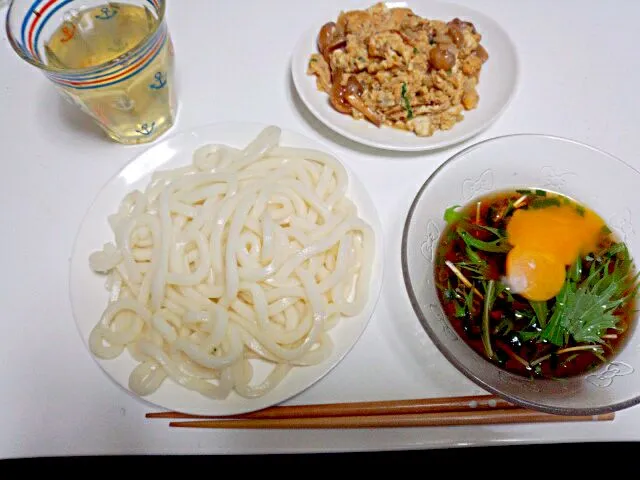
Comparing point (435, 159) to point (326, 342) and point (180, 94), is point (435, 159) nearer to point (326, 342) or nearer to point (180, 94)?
point (326, 342)

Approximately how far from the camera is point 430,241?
56.3 inches

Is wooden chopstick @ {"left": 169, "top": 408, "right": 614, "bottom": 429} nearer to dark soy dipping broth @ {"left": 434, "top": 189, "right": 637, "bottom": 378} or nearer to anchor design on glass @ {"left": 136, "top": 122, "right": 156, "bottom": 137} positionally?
dark soy dipping broth @ {"left": 434, "top": 189, "right": 637, "bottom": 378}

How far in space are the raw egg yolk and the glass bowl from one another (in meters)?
0.09

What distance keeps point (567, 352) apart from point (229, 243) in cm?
100

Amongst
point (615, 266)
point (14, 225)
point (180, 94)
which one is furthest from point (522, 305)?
point (14, 225)

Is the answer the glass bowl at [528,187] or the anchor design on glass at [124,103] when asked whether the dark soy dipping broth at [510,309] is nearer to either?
the glass bowl at [528,187]

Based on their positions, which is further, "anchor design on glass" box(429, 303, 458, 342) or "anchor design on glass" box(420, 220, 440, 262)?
"anchor design on glass" box(420, 220, 440, 262)

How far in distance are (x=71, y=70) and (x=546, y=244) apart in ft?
4.75

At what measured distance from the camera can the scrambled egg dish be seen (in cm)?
177

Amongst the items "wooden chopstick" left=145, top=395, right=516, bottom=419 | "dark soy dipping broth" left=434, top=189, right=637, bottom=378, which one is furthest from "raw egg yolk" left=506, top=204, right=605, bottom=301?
"wooden chopstick" left=145, top=395, right=516, bottom=419

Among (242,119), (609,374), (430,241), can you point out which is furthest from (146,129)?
(609,374)

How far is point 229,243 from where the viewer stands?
1452mm

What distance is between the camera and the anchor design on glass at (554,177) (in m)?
1.56

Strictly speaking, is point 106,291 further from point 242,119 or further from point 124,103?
point 242,119
